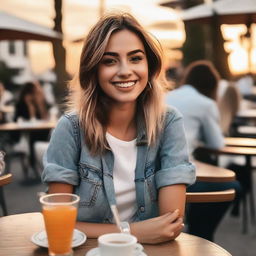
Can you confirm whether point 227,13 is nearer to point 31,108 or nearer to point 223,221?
point 31,108

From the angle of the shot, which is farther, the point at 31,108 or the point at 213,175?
the point at 31,108

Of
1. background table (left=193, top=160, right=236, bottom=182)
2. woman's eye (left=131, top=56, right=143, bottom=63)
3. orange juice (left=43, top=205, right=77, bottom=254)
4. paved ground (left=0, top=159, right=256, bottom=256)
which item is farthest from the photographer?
paved ground (left=0, top=159, right=256, bottom=256)

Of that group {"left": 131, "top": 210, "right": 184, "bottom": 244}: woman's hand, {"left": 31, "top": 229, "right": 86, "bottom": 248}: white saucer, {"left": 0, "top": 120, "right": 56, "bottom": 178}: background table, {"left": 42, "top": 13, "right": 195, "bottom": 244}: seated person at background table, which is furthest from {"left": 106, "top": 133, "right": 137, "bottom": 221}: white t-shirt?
{"left": 0, "top": 120, "right": 56, "bottom": 178}: background table

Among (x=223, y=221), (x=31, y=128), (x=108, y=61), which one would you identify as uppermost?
(x=108, y=61)

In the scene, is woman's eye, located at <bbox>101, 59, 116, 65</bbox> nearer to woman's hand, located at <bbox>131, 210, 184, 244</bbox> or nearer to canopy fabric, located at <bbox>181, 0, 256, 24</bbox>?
woman's hand, located at <bbox>131, 210, 184, 244</bbox>

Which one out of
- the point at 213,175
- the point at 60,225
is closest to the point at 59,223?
the point at 60,225

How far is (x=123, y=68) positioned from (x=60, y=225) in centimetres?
71

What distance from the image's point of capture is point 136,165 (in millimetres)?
1781

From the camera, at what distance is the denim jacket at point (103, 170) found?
1.69m

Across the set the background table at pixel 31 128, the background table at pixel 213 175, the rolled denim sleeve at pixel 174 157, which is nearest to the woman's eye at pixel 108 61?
the rolled denim sleeve at pixel 174 157

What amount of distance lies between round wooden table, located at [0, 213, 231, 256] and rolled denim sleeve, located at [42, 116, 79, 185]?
0.18m

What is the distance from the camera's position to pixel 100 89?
191cm

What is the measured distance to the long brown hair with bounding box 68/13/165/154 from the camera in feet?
5.76

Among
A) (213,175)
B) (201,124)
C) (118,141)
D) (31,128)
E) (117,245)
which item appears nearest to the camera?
(117,245)
